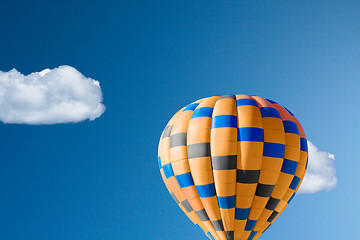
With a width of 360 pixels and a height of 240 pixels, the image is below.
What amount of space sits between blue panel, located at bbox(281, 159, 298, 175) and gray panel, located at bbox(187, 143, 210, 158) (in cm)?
284

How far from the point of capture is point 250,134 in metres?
15.8

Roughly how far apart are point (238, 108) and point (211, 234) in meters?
4.76

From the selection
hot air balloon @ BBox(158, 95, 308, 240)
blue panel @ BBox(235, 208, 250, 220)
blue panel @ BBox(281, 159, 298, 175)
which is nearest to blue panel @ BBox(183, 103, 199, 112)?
hot air balloon @ BBox(158, 95, 308, 240)

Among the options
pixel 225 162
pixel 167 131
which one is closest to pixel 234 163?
pixel 225 162

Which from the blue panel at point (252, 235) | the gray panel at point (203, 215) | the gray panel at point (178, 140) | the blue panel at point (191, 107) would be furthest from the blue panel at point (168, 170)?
the blue panel at point (252, 235)

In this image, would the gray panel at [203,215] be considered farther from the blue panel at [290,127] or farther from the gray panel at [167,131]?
the blue panel at [290,127]

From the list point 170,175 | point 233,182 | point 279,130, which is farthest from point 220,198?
point 279,130

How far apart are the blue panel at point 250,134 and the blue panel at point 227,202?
6.96ft

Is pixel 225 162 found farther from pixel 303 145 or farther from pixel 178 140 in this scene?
pixel 303 145

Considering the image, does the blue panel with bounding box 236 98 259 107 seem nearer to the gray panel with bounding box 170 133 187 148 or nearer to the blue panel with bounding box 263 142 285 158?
the blue panel with bounding box 263 142 285 158

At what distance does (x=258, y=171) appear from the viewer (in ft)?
51.5

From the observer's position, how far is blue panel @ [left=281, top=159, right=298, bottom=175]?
16.2 metres

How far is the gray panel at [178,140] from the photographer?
16.4 meters

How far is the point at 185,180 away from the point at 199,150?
1.27 metres
